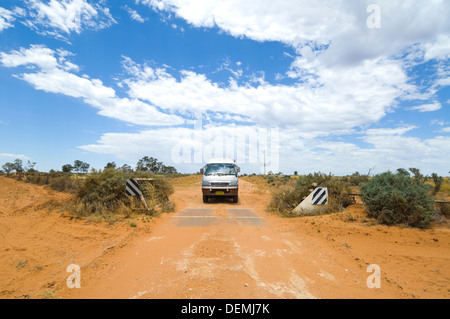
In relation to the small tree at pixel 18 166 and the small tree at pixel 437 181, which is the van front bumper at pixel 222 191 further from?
the small tree at pixel 18 166

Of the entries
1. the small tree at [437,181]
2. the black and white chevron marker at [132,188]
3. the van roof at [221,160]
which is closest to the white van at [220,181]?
the van roof at [221,160]

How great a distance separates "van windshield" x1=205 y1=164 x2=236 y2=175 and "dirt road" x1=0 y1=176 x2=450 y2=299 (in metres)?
5.74

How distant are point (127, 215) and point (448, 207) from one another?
1038 cm

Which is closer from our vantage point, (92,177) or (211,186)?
(92,177)

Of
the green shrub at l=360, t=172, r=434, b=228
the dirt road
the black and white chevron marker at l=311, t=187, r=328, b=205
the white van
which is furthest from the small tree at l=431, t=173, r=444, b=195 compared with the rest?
the white van

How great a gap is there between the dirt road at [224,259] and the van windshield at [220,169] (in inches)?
226

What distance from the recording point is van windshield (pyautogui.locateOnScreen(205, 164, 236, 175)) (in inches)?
547

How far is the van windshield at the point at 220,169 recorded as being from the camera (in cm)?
1390

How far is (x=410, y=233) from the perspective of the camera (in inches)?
247

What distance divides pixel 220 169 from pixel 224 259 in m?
9.38

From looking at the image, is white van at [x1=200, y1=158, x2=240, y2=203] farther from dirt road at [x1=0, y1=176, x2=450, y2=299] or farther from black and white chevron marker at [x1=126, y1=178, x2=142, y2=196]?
dirt road at [x1=0, y1=176, x2=450, y2=299]
